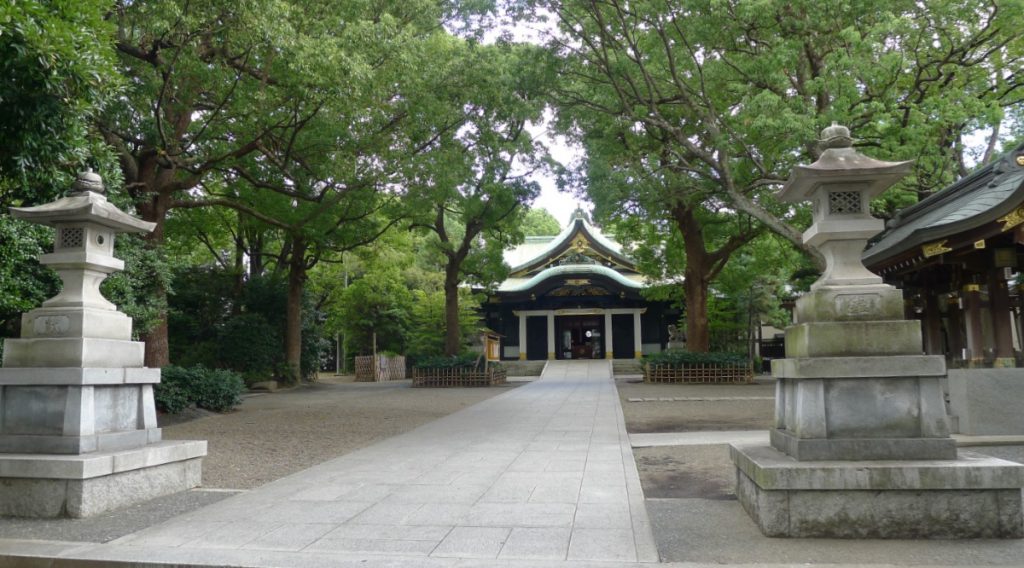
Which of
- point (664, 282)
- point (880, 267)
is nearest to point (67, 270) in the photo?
point (880, 267)

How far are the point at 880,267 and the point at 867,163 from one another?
23.5 ft

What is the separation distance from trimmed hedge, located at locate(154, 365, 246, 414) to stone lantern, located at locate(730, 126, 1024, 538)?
38.7ft

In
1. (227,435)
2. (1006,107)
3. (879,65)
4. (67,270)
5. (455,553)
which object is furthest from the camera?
(1006,107)

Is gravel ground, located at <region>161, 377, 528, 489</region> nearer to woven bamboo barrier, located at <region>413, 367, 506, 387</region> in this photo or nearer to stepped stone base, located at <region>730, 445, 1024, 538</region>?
woven bamboo barrier, located at <region>413, 367, 506, 387</region>

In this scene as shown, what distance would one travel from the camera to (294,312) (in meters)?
23.5

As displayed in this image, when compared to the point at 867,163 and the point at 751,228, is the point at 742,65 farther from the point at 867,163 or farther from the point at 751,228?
the point at 867,163

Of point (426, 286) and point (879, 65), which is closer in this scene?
point (879, 65)

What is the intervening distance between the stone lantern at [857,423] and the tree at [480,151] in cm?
1071

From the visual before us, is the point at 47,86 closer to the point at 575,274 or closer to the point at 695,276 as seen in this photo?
the point at 695,276

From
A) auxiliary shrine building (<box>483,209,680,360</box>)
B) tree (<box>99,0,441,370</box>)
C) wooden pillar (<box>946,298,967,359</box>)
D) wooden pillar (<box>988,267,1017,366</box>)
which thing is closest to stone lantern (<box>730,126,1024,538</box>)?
wooden pillar (<box>988,267,1017,366</box>)

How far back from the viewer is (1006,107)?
1622cm

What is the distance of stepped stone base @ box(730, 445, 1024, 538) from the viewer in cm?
445

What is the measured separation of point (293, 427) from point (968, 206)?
38.1ft

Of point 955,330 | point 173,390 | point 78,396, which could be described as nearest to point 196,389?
point 173,390
